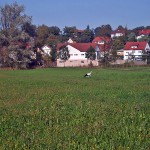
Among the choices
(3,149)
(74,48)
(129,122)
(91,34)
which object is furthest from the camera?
(91,34)

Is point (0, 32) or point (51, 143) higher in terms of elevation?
point (0, 32)

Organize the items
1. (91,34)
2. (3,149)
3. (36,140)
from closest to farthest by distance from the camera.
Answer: (3,149)
(36,140)
(91,34)

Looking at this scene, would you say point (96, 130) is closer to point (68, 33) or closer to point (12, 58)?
point (12, 58)

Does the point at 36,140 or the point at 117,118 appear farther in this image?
the point at 117,118

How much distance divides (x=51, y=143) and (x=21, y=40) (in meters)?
67.1

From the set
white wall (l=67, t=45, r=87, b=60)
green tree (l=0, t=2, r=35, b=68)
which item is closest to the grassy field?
green tree (l=0, t=2, r=35, b=68)

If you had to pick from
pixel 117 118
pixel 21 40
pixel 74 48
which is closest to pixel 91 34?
pixel 74 48

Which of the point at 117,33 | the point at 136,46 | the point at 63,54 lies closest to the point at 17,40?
the point at 63,54

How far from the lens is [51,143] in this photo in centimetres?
888

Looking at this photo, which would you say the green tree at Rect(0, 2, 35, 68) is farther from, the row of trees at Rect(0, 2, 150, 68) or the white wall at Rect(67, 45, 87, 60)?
the white wall at Rect(67, 45, 87, 60)

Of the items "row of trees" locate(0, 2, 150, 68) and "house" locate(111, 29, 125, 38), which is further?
"house" locate(111, 29, 125, 38)

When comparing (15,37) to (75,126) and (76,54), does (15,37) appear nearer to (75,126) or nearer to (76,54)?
(76,54)

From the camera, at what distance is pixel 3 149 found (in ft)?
27.5

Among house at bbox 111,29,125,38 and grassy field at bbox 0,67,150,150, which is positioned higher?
house at bbox 111,29,125,38
